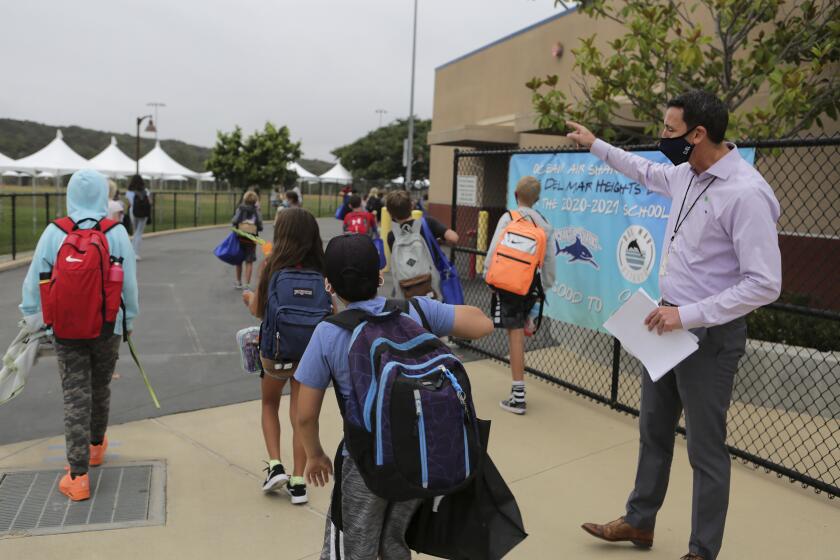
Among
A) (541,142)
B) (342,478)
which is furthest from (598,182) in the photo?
(541,142)

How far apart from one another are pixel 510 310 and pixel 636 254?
103 centimetres

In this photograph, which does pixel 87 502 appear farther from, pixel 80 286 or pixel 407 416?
pixel 407 416

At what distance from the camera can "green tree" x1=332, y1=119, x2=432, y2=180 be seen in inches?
2581

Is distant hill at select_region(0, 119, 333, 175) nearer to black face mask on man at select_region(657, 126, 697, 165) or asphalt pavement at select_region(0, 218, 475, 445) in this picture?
asphalt pavement at select_region(0, 218, 475, 445)

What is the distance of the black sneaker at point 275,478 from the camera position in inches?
152

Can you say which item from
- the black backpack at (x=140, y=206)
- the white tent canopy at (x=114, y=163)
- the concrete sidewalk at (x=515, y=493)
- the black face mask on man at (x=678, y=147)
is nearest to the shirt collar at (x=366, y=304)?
the black face mask on man at (x=678, y=147)

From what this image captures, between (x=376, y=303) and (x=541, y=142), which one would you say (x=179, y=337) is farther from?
(x=541, y=142)

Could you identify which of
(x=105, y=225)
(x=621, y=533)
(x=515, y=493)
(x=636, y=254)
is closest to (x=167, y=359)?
(x=105, y=225)

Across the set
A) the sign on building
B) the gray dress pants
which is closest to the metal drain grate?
the gray dress pants

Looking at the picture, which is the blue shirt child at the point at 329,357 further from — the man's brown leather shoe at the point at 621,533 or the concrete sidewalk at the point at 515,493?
the man's brown leather shoe at the point at 621,533

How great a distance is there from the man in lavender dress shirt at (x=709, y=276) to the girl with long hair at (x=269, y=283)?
1.71 m

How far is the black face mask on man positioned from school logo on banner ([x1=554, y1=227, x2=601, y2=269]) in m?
2.50

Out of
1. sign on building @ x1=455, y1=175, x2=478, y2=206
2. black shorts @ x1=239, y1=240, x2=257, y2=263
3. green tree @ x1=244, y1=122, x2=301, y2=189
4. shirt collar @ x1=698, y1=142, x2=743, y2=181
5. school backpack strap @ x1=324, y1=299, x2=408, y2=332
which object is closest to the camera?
school backpack strap @ x1=324, y1=299, x2=408, y2=332

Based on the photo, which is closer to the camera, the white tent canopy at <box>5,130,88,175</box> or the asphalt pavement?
the asphalt pavement
